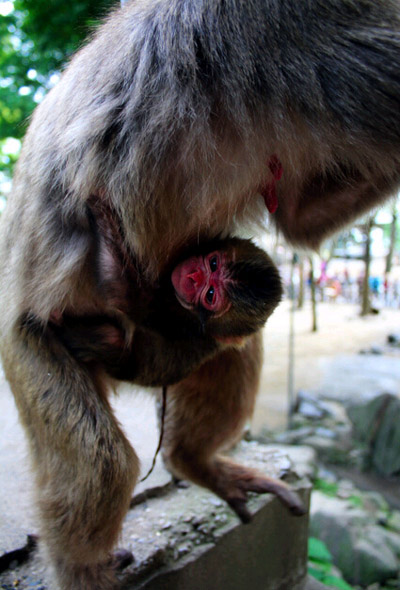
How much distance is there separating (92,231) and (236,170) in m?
0.59

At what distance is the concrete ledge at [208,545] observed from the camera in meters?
2.24

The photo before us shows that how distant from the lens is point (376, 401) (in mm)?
6770

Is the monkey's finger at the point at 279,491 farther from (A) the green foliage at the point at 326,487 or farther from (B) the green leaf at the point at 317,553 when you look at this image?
(A) the green foliage at the point at 326,487

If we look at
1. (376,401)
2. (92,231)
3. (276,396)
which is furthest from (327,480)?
(92,231)

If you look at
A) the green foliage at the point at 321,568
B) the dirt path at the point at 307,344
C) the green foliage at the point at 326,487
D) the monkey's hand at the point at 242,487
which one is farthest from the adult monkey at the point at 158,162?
the dirt path at the point at 307,344

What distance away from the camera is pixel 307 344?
1261 centimetres

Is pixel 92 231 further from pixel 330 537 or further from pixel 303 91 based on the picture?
pixel 330 537

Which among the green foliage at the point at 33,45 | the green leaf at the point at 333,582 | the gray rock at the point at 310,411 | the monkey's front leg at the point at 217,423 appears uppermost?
the green foliage at the point at 33,45

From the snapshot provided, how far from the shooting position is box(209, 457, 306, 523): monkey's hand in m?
2.58

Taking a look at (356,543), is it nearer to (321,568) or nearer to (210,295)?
(321,568)

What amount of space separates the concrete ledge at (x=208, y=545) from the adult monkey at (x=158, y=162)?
0.95 feet

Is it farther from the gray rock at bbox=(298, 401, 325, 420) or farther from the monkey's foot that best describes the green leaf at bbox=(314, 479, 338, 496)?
the monkey's foot

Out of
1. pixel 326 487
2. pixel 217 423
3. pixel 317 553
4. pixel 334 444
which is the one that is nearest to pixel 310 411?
pixel 334 444

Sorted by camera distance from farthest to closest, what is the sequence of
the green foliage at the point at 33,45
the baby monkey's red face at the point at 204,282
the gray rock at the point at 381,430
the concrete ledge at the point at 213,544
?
the gray rock at the point at 381,430 → the green foliage at the point at 33,45 → the concrete ledge at the point at 213,544 → the baby monkey's red face at the point at 204,282
